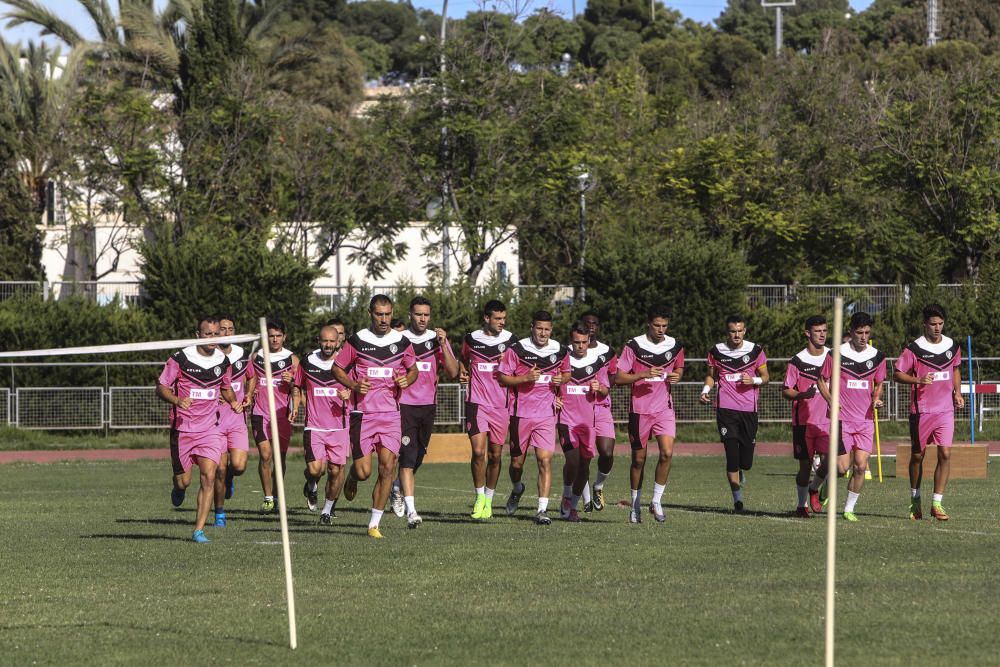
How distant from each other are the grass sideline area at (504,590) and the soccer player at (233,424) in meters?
0.53

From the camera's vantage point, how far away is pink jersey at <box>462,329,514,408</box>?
17.8 meters

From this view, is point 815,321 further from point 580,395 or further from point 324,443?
point 324,443

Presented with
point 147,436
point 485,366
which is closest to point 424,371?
point 485,366

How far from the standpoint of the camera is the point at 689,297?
36844 millimetres

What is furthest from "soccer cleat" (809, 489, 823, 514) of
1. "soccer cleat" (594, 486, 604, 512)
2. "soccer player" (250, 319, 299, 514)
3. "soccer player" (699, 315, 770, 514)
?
"soccer player" (250, 319, 299, 514)

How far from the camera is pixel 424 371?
17359mm

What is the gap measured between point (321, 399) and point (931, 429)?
658cm

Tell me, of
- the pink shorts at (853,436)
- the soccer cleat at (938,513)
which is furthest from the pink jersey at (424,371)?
the soccer cleat at (938,513)

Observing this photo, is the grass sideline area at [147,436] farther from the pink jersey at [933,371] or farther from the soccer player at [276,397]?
the pink jersey at [933,371]

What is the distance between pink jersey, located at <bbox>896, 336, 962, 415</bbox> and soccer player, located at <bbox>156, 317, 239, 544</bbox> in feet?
23.2

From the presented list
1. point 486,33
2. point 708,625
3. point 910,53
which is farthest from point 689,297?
point 910,53

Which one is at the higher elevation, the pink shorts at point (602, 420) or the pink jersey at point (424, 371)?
the pink jersey at point (424, 371)

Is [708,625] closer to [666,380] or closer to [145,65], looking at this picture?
[666,380]

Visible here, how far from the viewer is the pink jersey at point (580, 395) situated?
57.9 feet
